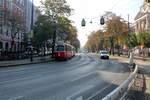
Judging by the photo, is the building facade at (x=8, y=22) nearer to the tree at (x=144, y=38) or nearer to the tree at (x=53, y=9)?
the tree at (x=53, y=9)

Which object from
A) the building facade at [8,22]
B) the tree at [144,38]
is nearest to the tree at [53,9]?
the building facade at [8,22]

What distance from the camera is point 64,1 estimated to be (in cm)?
4384

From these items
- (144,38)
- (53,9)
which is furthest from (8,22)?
(144,38)

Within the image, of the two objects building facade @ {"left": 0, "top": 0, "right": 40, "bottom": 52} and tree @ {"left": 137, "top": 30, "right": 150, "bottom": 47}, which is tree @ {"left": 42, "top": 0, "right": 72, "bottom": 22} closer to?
building facade @ {"left": 0, "top": 0, "right": 40, "bottom": 52}

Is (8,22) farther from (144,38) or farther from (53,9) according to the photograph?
(144,38)

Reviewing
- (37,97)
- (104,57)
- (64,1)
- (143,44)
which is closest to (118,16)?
(143,44)

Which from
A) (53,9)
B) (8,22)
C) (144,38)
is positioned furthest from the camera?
(144,38)

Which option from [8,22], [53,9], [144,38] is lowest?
[144,38]

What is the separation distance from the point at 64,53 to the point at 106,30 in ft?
102

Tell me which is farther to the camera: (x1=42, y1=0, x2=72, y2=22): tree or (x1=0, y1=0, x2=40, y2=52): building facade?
(x1=42, y1=0, x2=72, y2=22): tree

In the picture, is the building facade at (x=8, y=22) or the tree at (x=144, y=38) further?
the tree at (x=144, y=38)

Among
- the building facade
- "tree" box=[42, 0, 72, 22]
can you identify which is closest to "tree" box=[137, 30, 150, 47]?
"tree" box=[42, 0, 72, 22]

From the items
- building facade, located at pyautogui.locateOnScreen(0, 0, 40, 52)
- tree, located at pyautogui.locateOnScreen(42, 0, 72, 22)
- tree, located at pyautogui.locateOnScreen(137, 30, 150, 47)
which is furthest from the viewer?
tree, located at pyautogui.locateOnScreen(137, 30, 150, 47)

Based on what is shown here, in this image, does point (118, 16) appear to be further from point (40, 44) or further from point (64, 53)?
point (64, 53)
